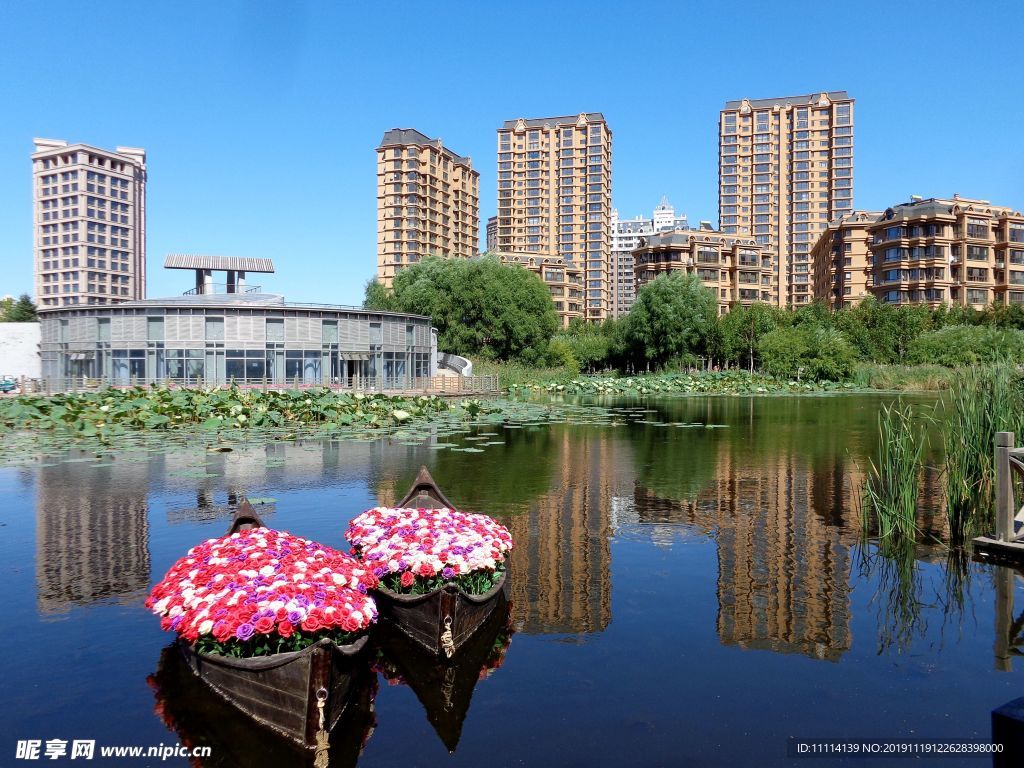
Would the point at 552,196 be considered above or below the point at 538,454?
above

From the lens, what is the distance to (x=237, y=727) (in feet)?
18.1

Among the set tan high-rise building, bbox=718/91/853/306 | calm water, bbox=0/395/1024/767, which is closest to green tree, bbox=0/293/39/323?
calm water, bbox=0/395/1024/767

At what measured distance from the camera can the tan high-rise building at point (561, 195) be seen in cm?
14512

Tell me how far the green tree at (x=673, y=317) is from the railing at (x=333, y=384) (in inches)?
1071

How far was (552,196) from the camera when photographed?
146875 millimetres

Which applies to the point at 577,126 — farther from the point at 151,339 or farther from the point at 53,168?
the point at 151,339

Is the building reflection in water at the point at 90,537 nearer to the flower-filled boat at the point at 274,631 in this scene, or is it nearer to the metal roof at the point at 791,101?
the flower-filled boat at the point at 274,631

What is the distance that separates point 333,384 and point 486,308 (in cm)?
2325

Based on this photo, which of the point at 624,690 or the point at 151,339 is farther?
the point at 151,339

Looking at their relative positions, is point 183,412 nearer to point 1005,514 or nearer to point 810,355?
point 1005,514

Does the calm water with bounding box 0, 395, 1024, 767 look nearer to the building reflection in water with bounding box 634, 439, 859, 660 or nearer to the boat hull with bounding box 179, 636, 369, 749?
the building reflection in water with bounding box 634, 439, 859, 660

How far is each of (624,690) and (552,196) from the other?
146 m

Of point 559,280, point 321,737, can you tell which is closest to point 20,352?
point 321,737

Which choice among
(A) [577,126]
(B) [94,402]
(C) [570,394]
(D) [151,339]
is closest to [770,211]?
(A) [577,126]
